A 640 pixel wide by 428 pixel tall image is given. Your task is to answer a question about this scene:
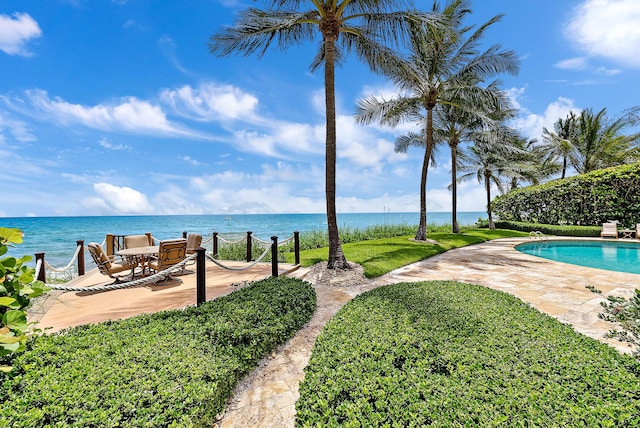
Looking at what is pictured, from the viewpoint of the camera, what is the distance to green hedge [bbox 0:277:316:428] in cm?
187

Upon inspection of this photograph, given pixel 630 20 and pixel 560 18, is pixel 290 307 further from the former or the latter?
pixel 630 20

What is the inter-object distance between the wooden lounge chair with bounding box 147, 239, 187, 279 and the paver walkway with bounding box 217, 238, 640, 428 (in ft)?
9.97

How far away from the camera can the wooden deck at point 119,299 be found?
4348 mm

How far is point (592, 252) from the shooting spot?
39.9 feet

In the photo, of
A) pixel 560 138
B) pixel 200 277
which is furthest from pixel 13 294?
pixel 560 138

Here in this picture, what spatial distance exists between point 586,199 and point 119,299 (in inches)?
935

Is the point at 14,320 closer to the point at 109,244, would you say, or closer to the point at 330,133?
the point at 330,133

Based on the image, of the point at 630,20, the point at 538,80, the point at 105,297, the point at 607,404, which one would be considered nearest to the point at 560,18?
the point at 630,20

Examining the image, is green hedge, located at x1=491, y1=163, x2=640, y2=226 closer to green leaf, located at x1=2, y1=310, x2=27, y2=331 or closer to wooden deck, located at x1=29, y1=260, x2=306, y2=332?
wooden deck, located at x1=29, y1=260, x2=306, y2=332

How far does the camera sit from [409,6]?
282 inches

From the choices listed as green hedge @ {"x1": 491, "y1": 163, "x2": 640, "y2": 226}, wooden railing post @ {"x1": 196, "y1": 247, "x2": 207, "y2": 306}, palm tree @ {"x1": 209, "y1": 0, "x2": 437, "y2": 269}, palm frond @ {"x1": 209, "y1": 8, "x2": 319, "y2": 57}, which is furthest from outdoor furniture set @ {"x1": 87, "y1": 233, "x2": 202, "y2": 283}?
green hedge @ {"x1": 491, "y1": 163, "x2": 640, "y2": 226}

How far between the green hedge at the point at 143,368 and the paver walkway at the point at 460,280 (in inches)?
7.4

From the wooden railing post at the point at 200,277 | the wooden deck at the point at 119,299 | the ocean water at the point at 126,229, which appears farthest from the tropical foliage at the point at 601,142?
the wooden railing post at the point at 200,277

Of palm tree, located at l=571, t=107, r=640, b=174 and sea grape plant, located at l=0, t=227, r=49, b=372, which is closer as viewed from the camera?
sea grape plant, located at l=0, t=227, r=49, b=372
